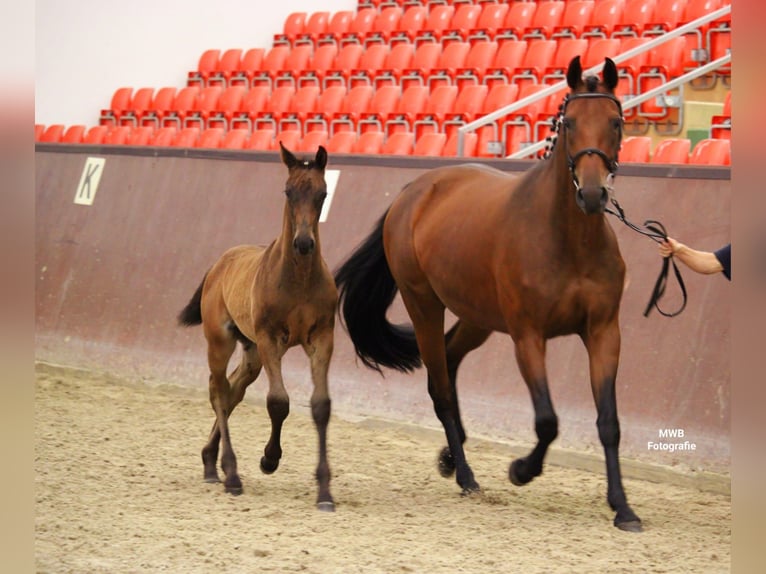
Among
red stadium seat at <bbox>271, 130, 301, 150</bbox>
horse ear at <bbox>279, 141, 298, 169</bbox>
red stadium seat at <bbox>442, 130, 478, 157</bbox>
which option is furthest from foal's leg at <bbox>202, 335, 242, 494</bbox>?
red stadium seat at <bbox>271, 130, 301, 150</bbox>

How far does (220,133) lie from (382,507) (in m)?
9.18

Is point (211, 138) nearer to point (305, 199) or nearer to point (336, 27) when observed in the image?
point (336, 27)

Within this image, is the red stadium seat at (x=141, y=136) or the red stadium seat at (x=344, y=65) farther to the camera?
the red stadium seat at (x=344, y=65)

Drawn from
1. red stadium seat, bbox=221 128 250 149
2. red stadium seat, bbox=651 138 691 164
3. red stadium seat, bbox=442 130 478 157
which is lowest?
red stadium seat, bbox=651 138 691 164

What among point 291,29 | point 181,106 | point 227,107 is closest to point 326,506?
point 227,107

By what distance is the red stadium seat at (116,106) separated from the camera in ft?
54.4

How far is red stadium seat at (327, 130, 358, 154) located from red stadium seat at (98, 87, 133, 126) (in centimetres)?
513

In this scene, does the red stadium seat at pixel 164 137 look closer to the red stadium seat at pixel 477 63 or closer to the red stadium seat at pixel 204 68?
the red stadium seat at pixel 204 68

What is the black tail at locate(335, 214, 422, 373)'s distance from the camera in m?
6.62

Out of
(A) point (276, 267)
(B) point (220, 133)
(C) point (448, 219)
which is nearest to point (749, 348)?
(A) point (276, 267)

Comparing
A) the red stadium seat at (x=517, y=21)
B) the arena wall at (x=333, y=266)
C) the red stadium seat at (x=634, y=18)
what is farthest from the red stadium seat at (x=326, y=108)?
the arena wall at (x=333, y=266)

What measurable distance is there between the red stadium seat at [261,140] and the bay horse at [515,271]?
6.92 meters

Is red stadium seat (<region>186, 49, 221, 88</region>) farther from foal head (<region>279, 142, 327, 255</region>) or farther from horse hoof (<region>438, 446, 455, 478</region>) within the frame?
foal head (<region>279, 142, 327, 255</region>)

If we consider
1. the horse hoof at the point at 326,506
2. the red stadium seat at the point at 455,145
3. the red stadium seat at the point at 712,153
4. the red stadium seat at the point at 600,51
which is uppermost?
the red stadium seat at the point at 600,51
